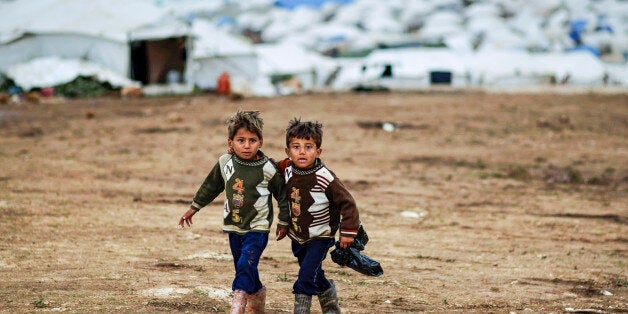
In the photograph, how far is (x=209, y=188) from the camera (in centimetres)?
447

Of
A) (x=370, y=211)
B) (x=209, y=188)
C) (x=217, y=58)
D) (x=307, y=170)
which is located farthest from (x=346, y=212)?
(x=217, y=58)

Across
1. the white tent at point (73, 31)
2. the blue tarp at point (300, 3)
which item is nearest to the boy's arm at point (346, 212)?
the white tent at point (73, 31)

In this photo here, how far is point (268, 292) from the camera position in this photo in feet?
16.7

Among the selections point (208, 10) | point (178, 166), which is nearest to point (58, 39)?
point (178, 166)

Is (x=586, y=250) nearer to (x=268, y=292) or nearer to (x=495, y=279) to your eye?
(x=495, y=279)

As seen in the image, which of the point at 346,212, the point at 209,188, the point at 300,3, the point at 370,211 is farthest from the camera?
the point at 300,3

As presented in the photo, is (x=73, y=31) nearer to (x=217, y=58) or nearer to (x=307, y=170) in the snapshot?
(x=217, y=58)

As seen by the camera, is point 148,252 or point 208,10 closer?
point 148,252

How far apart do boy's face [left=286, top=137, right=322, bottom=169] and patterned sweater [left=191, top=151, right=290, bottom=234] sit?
0.17 meters

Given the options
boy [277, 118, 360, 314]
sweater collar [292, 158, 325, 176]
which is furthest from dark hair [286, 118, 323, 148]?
sweater collar [292, 158, 325, 176]

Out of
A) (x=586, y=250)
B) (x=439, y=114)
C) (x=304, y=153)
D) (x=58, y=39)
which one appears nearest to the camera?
(x=304, y=153)

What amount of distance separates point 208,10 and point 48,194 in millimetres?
44238

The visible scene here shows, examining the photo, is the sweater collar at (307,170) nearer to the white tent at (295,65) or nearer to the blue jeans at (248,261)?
the blue jeans at (248,261)

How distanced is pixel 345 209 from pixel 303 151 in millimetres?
392
